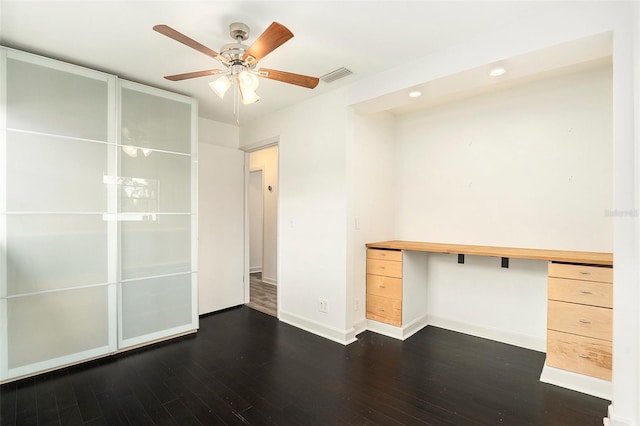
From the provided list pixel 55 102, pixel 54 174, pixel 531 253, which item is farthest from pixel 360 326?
pixel 55 102

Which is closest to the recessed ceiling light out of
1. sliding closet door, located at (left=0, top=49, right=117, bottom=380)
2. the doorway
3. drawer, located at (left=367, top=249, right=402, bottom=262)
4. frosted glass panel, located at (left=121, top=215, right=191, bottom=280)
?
drawer, located at (left=367, top=249, right=402, bottom=262)

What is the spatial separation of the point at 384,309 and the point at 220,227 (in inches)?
96.4

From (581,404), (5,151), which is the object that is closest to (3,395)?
(5,151)

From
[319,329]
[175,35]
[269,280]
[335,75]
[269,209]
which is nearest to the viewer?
[175,35]

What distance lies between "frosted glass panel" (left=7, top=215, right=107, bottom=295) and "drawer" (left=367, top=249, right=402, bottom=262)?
2.71 metres

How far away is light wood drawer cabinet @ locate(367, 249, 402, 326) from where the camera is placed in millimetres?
3266

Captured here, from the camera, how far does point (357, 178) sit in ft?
11.1

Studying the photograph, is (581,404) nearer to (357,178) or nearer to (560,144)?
(560,144)

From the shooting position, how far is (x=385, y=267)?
3365mm

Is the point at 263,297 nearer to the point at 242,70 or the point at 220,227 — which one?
the point at 220,227

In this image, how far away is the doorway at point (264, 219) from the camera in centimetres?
583

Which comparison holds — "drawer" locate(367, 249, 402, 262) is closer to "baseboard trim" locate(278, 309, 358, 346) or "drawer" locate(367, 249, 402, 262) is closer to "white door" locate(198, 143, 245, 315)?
"baseboard trim" locate(278, 309, 358, 346)

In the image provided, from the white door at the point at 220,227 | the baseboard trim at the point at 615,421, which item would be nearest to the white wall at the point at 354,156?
the baseboard trim at the point at 615,421

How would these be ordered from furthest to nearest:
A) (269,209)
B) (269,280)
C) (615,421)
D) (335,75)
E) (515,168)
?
1. (269,209)
2. (269,280)
3. (515,168)
4. (335,75)
5. (615,421)
